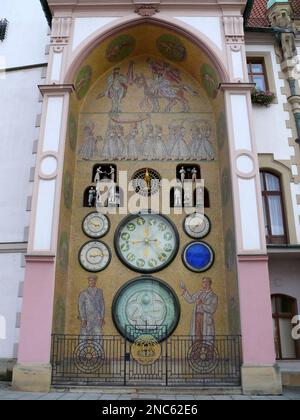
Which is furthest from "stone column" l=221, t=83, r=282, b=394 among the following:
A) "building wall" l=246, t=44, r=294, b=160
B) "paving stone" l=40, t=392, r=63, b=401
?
"paving stone" l=40, t=392, r=63, b=401

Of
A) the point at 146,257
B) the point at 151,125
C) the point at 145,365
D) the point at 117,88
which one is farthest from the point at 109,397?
the point at 117,88

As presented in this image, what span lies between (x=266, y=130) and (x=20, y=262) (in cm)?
783

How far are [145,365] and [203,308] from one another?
83.1 inches

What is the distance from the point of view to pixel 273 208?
41.1 ft

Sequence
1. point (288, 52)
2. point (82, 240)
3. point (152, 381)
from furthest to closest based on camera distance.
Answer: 1. point (288, 52)
2. point (82, 240)
3. point (152, 381)

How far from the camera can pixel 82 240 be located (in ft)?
40.0

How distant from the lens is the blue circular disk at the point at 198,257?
39.0 feet

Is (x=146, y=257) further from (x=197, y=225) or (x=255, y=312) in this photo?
(x=255, y=312)

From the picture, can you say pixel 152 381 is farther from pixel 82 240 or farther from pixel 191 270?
pixel 82 240

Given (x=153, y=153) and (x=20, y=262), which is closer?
(x=20, y=262)

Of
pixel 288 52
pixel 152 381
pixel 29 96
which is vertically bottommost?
pixel 152 381

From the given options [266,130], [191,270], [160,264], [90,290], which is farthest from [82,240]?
[266,130]

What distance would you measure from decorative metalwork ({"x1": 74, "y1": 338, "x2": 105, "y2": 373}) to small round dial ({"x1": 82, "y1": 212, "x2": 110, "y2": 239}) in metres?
2.80

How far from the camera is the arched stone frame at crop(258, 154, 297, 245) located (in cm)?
1214
